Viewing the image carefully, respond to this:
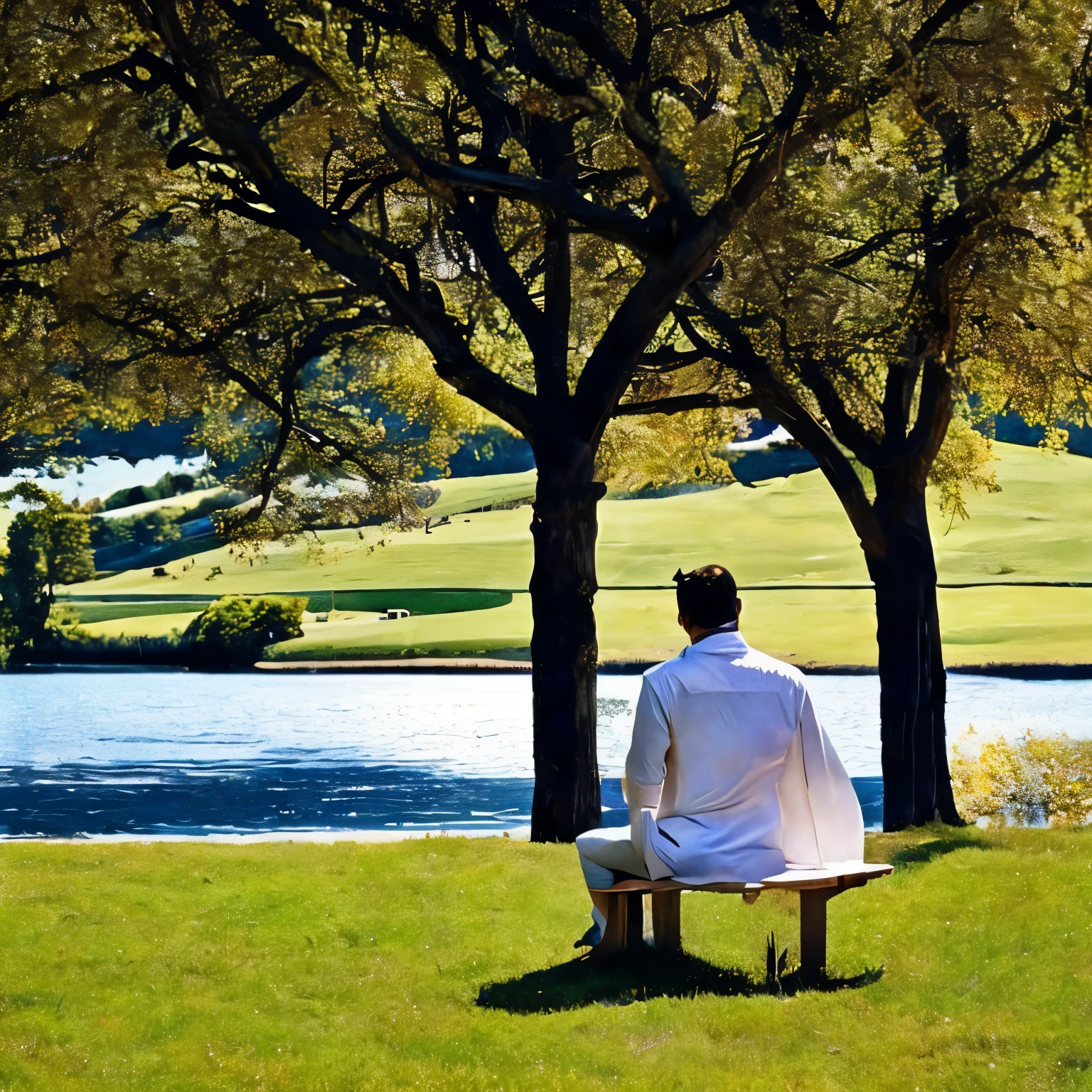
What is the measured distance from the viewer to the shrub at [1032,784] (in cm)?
1672

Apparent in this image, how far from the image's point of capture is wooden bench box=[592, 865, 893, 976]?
552 centimetres

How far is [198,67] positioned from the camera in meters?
9.88

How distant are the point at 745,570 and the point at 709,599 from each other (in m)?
63.8

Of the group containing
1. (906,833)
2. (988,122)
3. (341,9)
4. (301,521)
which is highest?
(341,9)

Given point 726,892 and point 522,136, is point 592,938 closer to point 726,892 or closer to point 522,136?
point 726,892

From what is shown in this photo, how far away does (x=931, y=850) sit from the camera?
9625 mm

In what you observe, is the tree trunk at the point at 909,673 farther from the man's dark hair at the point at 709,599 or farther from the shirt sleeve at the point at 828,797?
the man's dark hair at the point at 709,599

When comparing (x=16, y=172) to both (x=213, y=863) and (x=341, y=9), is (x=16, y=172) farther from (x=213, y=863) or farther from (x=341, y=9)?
(x=213, y=863)

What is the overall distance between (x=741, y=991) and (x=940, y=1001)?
87 centimetres

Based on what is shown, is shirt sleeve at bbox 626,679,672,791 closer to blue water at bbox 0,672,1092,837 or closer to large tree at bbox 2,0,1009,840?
large tree at bbox 2,0,1009,840

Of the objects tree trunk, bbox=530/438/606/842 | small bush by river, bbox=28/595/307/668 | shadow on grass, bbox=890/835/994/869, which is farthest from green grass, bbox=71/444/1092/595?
shadow on grass, bbox=890/835/994/869

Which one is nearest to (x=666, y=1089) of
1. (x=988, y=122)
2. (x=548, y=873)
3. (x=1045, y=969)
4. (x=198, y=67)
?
(x=1045, y=969)

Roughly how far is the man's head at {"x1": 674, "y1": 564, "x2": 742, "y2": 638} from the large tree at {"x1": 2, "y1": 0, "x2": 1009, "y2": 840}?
4.72 meters

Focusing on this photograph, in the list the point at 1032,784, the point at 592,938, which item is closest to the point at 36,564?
the point at 1032,784
